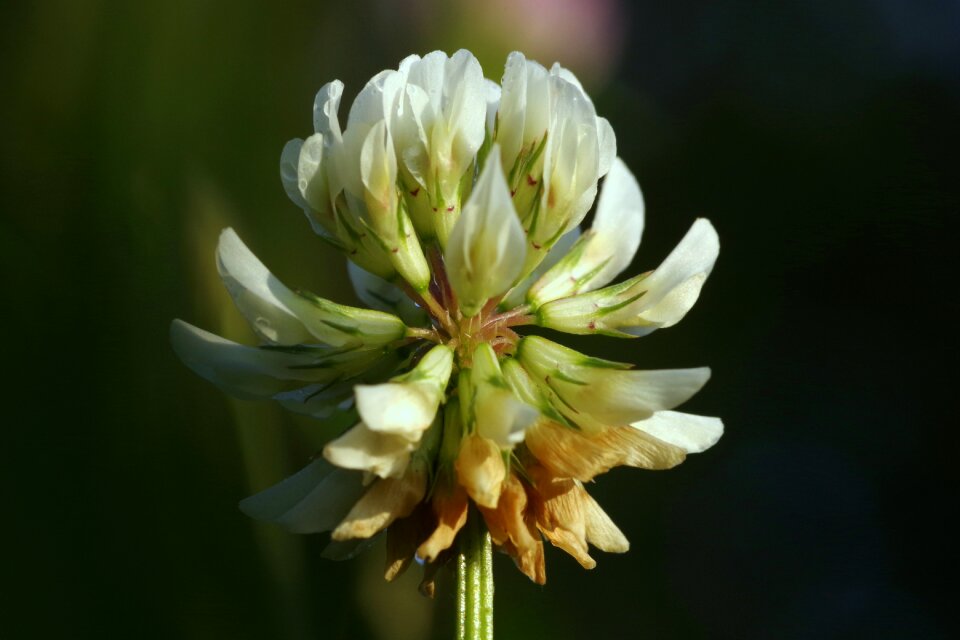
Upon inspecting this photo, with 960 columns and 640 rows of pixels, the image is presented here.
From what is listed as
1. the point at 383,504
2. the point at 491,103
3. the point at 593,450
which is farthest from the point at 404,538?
the point at 491,103

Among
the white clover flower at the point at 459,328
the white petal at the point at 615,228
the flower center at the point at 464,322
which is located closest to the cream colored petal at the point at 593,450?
the white clover flower at the point at 459,328

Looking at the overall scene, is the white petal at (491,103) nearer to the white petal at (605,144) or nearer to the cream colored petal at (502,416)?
the white petal at (605,144)

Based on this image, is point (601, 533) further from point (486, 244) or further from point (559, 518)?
point (486, 244)

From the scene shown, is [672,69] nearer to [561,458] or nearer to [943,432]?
[943,432]

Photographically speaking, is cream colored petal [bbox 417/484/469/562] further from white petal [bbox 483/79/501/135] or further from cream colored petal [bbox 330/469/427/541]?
white petal [bbox 483/79/501/135]

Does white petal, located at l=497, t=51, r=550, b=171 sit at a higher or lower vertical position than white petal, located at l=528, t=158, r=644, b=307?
higher

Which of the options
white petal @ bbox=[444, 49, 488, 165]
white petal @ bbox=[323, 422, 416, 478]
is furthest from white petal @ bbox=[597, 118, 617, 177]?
white petal @ bbox=[323, 422, 416, 478]
